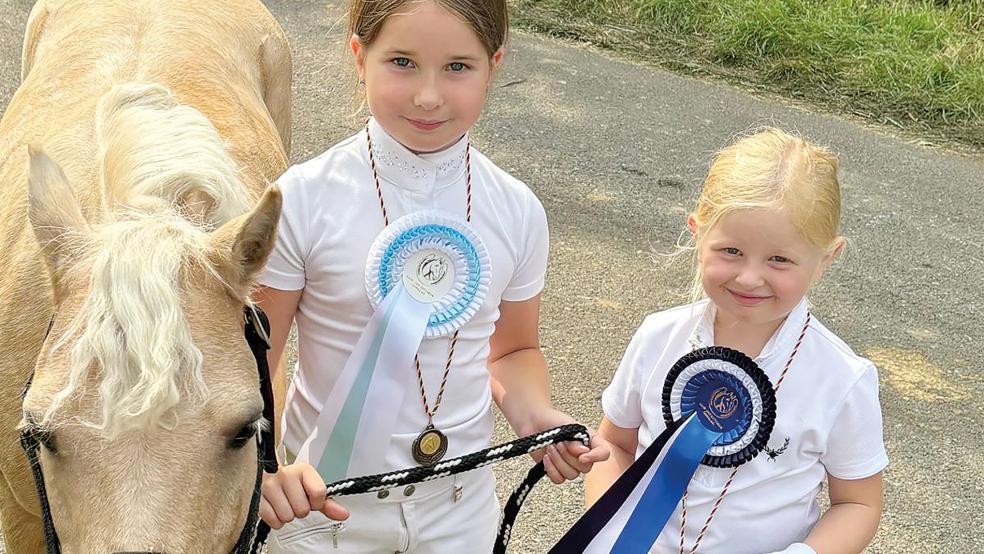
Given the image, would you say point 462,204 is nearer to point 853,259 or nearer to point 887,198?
point 853,259

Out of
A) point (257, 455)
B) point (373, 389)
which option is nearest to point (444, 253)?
point (373, 389)

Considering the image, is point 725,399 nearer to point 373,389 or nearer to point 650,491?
point 650,491

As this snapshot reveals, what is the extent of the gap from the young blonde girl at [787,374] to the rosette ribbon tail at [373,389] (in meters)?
0.57

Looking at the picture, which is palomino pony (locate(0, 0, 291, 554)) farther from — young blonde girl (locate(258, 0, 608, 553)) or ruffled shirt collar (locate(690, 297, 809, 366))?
ruffled shirt collar (locate(690, 297, 809, 366))

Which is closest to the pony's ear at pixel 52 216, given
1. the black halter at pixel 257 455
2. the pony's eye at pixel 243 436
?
the black halter at pixel 257 455

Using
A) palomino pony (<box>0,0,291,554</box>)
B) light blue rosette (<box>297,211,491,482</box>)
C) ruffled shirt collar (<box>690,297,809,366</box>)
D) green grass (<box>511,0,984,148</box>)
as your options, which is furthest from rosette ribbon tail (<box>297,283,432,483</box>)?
green grass (<box>511,0,984,148</box>)

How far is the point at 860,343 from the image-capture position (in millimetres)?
4441

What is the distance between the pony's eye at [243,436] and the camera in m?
1.64

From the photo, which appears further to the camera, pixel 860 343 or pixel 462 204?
pixel 860 343

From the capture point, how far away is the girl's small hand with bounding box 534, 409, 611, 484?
6.43ft

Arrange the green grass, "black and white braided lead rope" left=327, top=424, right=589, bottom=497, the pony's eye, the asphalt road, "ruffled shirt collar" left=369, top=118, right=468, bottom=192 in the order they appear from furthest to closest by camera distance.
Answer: the green grass → the asphalt road → "ruffled shirt collar" left=369, top=118, right=468, bottom=192 → "black and white braided lead rope" left=327, top=424, right=589, bottom=497 → the pony's eye

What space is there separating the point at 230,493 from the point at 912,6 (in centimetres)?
736

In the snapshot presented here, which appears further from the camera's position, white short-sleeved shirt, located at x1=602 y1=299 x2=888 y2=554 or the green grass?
the green grass

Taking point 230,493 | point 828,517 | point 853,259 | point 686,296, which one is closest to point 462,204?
point 230,493
